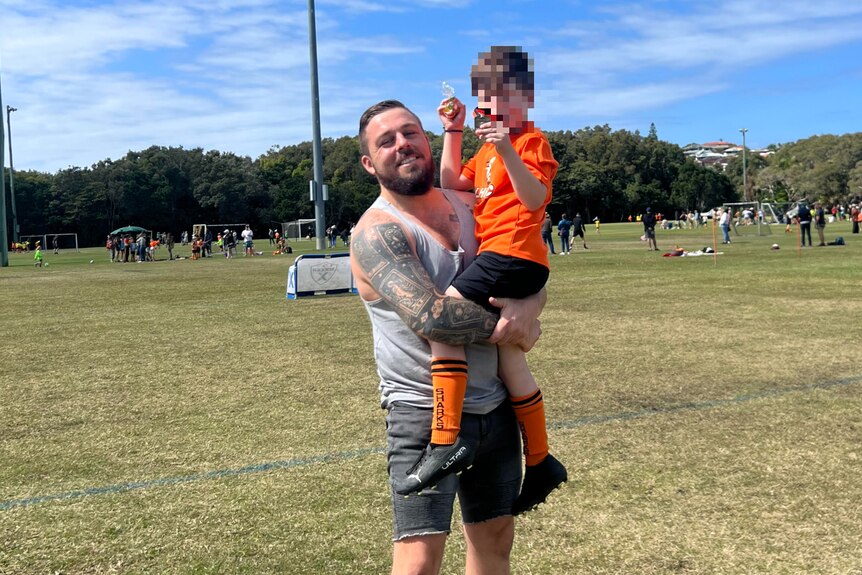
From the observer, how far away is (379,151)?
2.67 meters

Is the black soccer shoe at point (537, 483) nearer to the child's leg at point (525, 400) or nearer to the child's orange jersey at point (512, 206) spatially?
the child's leg at point (525, 400)

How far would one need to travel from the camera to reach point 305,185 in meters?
109

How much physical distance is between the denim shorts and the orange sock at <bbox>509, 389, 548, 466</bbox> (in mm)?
41

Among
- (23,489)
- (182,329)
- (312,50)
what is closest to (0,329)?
(182,329)

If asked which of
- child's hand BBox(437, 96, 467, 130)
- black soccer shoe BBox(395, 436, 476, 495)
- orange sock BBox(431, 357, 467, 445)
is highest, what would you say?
child's hand BBox(437, 96, 467, 130)

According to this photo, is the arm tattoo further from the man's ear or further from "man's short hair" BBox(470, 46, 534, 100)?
"man's short hair" BBox(470, 46, 534, 100)

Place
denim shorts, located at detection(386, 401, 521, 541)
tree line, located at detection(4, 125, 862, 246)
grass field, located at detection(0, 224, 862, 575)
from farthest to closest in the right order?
tree line, located at detection(4, 125, 862, 246), grass field, located at detection(0, 224, 862, 575), denim shorts, located at detection(386, 401, 521, 541)

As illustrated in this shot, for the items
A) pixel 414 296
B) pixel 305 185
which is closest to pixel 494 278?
pixel 414 296

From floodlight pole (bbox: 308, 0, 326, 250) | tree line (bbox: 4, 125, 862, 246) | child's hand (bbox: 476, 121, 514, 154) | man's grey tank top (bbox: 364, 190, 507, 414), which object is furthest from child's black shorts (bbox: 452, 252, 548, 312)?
tree line (bbox: 4, 125, 862, 246)

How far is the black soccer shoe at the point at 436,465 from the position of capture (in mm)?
2555

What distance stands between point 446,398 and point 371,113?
99cm

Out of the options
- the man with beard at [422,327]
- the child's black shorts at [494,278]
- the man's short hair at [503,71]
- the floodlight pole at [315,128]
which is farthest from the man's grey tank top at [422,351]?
the floodlight pole at [315,128]

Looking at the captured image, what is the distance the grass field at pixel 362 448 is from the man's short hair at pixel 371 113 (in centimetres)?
226

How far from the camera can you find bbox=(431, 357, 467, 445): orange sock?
258 cm
